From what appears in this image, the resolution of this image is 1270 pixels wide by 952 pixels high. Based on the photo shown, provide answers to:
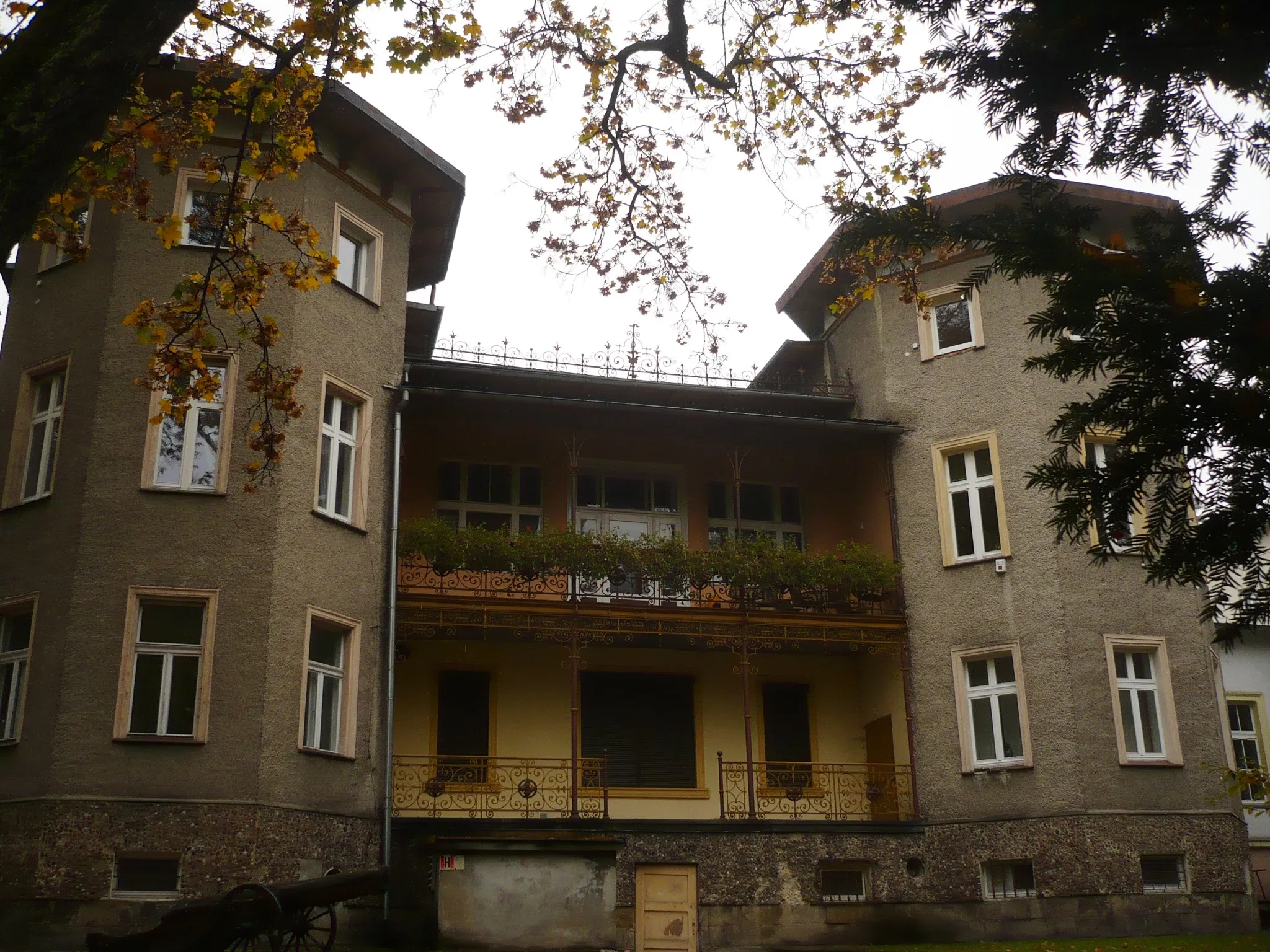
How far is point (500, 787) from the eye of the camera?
17781mm

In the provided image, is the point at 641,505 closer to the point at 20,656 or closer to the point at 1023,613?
the point at 1023,613

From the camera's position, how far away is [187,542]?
15.1 metres

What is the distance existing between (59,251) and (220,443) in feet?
11.6

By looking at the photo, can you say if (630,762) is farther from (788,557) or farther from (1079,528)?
(1079,528)

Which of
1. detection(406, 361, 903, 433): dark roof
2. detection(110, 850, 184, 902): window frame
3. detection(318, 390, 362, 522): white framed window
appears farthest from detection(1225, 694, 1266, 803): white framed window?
detection(110, 850, 184, 902): window frame

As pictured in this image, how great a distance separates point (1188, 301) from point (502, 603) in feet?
46.3

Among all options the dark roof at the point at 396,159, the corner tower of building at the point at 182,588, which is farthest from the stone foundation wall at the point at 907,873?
the dark roof at the point at 396,159

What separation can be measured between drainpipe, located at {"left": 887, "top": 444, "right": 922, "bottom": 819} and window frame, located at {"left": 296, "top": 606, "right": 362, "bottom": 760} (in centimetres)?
789

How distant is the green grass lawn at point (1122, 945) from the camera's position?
1484cm

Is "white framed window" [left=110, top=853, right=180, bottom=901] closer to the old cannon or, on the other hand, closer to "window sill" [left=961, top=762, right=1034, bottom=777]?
the old cannon

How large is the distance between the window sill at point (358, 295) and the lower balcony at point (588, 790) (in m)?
6.32

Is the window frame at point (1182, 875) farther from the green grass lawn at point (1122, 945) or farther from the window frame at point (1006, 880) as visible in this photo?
the window frame at point (1006, 880)

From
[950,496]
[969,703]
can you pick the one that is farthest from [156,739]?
[950,496]

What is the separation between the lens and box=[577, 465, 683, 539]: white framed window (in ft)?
67.1
